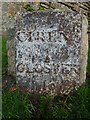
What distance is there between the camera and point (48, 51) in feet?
8.44

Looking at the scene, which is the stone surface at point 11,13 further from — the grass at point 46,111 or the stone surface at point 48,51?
the grass at point 46,111

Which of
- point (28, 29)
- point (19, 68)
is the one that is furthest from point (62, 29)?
point (19, 68)

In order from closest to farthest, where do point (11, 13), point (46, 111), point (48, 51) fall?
1. point (46, 111)
2. point (48, 51)
3. point (11, 13)

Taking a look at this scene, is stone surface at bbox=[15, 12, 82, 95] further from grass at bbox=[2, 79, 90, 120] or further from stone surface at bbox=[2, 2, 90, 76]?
stone surface at bbox=[2, 2, 90, 76]

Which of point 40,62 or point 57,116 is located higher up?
point 40,62

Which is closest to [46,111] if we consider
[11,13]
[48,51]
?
[48,51]

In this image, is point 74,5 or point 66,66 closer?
point 66,66

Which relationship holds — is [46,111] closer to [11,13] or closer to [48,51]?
[48,51]

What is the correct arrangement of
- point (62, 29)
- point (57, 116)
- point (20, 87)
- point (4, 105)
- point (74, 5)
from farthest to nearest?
point (74, 5) < point (20, 87) < point (62, 29) < point (4, 105) < point (57, 116)

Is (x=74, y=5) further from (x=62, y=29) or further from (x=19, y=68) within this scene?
(x=19, y=68)

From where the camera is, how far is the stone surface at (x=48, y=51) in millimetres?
2523

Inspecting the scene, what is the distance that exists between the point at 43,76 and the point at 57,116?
2.33ft

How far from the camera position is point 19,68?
8.71 ft

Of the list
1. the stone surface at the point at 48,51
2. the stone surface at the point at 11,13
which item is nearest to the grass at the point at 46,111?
the stone surface at the point at 48,51
